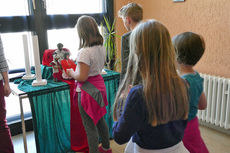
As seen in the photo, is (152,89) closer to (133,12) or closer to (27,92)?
(133,12)


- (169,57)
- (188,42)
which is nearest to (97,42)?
(188,42)

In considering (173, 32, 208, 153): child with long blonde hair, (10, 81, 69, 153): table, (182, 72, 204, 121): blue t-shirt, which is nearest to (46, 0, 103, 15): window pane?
(10, 81, 69, 153): table

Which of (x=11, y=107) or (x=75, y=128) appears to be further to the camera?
(x=11, y=107)

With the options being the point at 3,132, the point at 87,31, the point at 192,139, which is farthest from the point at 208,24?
the point at 3,132

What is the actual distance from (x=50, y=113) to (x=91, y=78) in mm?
561

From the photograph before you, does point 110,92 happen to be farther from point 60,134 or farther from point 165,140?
point 165,140

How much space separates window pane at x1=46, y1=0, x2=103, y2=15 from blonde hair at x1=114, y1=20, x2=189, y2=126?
7.21 feet


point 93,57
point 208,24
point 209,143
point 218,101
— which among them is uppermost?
point 208,24

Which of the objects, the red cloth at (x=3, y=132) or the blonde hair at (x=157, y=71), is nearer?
the blonde hair at (x=157, y=71)

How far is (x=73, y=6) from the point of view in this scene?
10.0ft

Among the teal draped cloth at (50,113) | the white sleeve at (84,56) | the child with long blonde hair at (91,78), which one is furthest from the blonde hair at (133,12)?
the teal draped cloth at (50,113)

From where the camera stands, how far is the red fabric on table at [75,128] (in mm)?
2275

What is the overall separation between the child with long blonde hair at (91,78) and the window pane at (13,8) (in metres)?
1.19

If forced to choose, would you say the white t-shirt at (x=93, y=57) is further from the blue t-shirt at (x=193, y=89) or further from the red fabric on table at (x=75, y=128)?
the blue t-shirt at (x=193, y=89)
